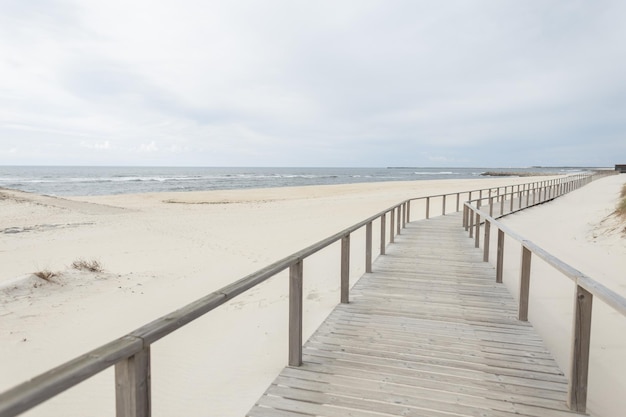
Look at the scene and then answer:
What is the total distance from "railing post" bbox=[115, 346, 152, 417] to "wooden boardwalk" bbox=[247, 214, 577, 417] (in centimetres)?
117

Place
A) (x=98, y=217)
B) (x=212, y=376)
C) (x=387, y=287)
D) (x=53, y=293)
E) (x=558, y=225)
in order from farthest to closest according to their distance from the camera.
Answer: (x=98, y=217)
(x=558, y=225)
(x=53, y=293)
(x=387, y=287)
(x=212, y=376)

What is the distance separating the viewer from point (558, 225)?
44.4 ft

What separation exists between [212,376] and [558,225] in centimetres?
1339

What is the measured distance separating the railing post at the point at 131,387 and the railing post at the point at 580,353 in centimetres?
249

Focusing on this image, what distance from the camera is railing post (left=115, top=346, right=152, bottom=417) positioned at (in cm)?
149

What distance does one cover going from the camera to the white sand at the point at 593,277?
360cm

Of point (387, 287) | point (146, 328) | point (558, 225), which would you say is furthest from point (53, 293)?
point (558, 225)

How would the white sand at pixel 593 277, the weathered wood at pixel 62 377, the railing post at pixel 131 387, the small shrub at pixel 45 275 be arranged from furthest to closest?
the small shrub at pixel 45 275
the white sand at pixel 593 277
the railing post at pixel 131 387
the weathered wood at pixel 62 377

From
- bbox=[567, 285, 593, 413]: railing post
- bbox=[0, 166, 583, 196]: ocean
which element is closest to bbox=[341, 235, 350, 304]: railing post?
bbox=[567, 285, 593, 413]: railing post

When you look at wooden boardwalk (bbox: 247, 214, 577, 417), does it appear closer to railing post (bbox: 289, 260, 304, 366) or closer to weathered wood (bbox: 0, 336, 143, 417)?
railing post (bbox: 289, 260, 304, 366)

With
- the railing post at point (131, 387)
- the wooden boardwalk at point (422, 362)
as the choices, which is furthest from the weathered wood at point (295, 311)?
the railing post at point (131, 387)

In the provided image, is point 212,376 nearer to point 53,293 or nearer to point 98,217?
point 53,293

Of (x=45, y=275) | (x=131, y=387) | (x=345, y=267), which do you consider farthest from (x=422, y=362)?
(x=45, y=275)

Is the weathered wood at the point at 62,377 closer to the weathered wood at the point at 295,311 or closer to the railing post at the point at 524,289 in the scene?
the weathered wood at the point at 295,311
